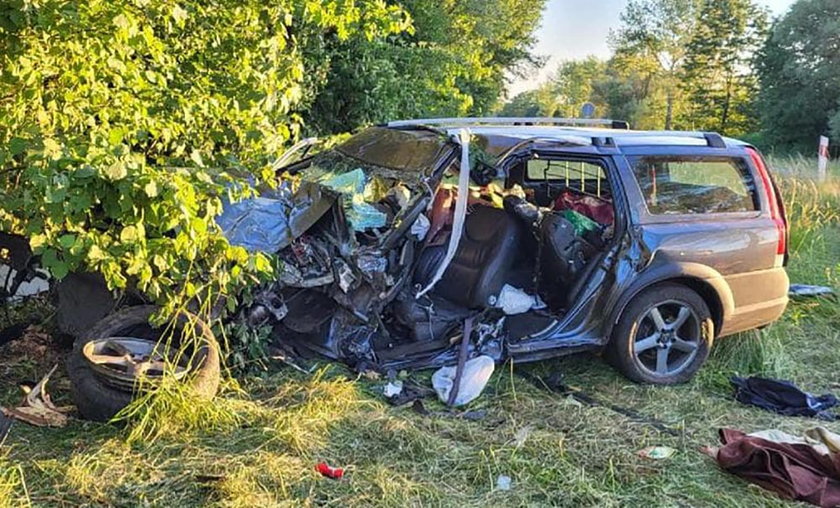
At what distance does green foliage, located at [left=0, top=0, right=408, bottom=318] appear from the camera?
302 centimetres

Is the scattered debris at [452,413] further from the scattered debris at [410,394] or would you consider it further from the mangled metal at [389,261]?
the mangled metal at [389,261]

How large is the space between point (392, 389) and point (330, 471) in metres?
0.96

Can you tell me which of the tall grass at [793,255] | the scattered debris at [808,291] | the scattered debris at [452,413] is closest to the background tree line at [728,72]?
the tall grass at [793,255]

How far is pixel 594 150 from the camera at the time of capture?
181 inches

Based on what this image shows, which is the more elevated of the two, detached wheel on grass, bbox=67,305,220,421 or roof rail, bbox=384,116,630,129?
roof rail, bbox=384,116,630,129

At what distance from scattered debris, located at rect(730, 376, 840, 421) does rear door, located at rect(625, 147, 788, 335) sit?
41cm

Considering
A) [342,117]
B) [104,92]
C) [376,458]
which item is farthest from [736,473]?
[342,117]

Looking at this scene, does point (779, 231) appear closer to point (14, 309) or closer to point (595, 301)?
point (595, 301)

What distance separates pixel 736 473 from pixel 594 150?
2.12 m

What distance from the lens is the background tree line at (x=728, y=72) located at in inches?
1363

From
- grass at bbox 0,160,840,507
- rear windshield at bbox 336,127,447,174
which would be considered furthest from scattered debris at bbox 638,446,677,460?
rear windshield at bbox 336,127,447,174

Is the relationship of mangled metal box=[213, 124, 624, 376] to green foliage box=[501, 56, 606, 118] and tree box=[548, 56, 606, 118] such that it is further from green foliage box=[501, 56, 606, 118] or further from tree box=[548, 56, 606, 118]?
tree box=[548, 56, 606, 118]

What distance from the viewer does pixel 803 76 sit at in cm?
3466

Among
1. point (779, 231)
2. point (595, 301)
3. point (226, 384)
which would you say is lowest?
point (226, 384)
